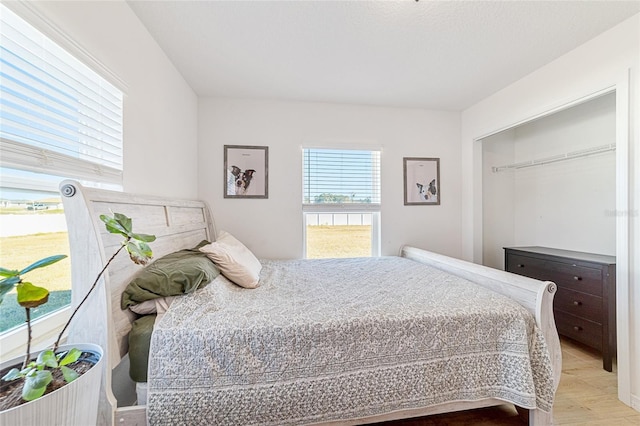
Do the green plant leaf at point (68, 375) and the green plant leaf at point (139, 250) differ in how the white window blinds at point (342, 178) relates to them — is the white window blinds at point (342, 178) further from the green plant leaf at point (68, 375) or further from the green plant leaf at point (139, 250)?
the green plant leaf at point (68, 375)

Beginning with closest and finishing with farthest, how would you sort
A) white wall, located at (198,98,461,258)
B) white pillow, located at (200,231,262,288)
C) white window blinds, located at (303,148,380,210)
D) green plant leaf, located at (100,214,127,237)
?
1. green plant leaf, located at (100,214,127,237)
2. white pillow, located at (200,231,262,288)
3. white wall, located at (198,98,461,258)
4. white window blinds, located at (303,148,380,210)

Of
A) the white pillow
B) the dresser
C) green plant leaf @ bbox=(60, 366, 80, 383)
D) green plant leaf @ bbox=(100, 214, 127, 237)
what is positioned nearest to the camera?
green plant leaf @ bbox=(60, 366, 80, 383)

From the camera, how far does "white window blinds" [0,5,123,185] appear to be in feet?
3.06

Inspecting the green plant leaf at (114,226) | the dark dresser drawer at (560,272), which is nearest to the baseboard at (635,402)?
the dark dresser drawer at (560,272)

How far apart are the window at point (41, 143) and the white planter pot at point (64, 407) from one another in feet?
1.44

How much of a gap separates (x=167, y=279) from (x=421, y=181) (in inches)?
117

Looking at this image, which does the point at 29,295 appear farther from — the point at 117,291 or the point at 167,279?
the point at 167,279

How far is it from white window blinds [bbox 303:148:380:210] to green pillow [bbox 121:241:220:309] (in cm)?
172

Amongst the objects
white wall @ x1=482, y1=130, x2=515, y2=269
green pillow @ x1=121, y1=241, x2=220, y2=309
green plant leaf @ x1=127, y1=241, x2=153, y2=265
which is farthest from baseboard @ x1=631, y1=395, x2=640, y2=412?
green plant leaf @ x1=127, y1=241, x2=153, y2=265

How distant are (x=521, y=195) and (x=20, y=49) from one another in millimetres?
4515

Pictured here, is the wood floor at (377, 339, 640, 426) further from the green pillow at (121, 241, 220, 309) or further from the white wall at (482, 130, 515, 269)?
the white wall at (482, 130, 515, 269)

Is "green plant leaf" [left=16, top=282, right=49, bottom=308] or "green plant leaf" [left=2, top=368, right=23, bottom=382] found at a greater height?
"green plant leaf" [left=16, top=282, right=49, bottom=308]

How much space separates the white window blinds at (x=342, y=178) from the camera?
3146 millimetres

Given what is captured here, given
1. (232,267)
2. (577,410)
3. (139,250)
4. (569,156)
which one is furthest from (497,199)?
(139,250)
